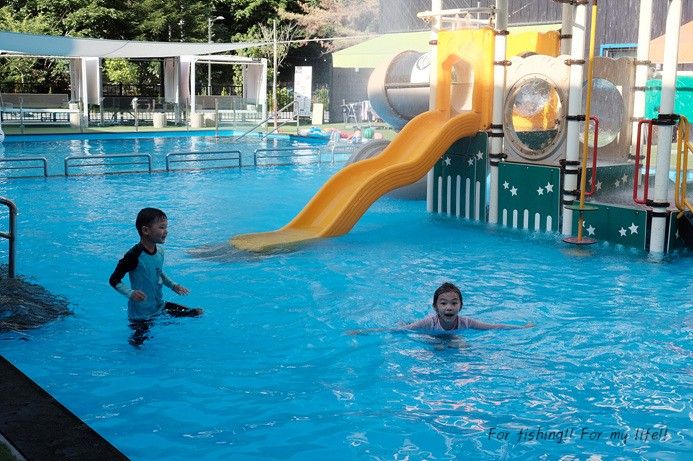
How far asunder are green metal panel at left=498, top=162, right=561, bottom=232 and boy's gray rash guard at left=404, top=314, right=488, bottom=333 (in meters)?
5.40

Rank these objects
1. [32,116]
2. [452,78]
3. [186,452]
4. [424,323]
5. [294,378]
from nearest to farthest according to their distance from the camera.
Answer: [186,452] < [294,378] < [424,323] < [452,78] < [32,116]

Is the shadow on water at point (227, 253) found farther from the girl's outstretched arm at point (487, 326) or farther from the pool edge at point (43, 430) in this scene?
the pool edge at point (43, 430)

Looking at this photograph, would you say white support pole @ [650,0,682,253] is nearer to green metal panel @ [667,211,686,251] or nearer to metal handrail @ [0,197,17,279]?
green metal panel @ [667,211,686,251]

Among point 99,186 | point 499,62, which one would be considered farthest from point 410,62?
point 99,186

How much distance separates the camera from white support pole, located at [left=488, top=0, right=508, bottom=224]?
495 inches

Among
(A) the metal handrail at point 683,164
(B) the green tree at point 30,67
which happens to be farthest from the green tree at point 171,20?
(A) the metal handrail at point 683,164

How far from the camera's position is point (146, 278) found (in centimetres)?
655

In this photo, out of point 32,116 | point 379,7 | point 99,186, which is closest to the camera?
point 99,186

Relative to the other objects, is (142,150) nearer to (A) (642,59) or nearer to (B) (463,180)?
(B) (463,180)

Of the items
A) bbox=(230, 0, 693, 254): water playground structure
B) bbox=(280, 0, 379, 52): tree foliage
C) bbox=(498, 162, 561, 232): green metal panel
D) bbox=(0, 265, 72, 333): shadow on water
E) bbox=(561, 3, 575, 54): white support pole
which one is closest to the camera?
bbox=(0, 265, 72, 333): shadow on water

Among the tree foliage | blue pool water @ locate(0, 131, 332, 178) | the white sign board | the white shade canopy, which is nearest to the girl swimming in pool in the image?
blue pool water @ locate(0, 131, 332, 178)

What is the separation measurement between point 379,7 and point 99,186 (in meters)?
28.1

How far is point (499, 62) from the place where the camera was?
12.6 m

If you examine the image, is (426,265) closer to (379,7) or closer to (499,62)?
(499,62)
